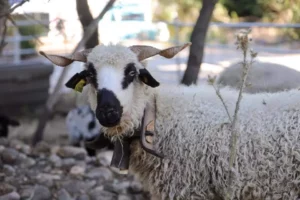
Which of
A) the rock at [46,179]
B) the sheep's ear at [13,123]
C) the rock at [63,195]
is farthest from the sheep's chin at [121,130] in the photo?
the sheep's ear at [13,123]

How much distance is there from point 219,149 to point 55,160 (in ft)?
11.6

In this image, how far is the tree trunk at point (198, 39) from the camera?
6602 millimetres

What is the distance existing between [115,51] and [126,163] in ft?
2.66

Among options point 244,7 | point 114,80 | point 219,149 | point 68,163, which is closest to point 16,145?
point 68,163

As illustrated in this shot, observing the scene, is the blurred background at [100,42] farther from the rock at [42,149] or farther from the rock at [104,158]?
the rock at [104,158]

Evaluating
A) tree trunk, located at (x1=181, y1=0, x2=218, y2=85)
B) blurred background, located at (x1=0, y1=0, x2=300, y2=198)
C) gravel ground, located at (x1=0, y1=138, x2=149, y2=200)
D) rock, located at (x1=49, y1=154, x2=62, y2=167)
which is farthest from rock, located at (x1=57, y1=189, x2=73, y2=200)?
tree trunk, located at (x1=181, y1=0, x2=218, y2=85)

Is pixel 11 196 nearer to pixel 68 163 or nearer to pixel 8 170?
pixel 8 170

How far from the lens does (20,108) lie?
1082 cm

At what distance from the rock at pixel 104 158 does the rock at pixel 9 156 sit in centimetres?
97

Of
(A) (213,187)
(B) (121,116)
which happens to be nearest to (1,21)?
(B) (121,116)

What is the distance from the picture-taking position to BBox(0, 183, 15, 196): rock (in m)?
6.13

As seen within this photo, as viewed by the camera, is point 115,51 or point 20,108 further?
point 20,108

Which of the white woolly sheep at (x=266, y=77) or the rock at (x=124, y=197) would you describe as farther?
the white woolly sheep at (x=266, y=77)

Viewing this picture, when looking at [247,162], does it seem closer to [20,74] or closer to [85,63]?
[85,63]
